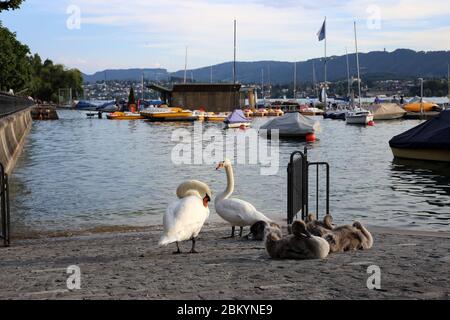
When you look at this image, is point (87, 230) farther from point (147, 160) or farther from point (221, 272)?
point (147, 160)

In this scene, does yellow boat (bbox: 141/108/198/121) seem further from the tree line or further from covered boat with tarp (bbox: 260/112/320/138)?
covered boat with tarp (bbox: 260/112/320/138)

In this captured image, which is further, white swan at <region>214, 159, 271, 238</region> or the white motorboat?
the white motorboat

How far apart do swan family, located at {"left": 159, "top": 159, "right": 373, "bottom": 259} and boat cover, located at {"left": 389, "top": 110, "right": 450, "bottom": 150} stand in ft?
79.5

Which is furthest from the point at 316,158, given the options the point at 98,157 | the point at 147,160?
the point at 98,157

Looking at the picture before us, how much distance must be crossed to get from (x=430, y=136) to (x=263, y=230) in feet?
83.9

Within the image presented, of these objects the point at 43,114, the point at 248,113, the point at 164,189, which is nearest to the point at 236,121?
the point at 248,113

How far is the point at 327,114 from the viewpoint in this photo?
119 meters

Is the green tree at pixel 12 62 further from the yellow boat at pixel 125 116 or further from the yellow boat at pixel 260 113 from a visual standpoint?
the yellow boat at pixel 260 113

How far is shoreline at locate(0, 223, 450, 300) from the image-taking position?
780 cm

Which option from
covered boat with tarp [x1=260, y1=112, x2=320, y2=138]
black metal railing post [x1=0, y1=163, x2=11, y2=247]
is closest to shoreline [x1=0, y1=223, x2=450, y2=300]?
black metal railing post [x1=0, y1=163, x2=11, y2=247]

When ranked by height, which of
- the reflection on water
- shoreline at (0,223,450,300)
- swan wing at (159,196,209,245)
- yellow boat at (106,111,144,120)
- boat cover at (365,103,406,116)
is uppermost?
boat cover at (365,103,406,116)

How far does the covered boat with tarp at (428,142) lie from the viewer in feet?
112

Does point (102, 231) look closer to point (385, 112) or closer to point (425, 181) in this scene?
point (425, 181)
